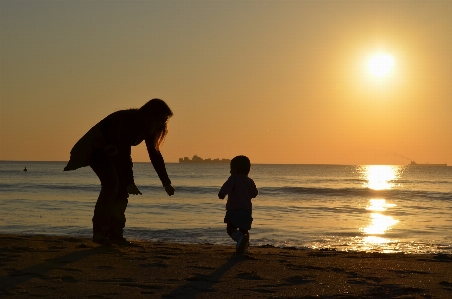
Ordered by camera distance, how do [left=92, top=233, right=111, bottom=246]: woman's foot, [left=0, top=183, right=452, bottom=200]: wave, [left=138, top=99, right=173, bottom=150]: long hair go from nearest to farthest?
[left=138, top=99, right=173, bottom=150]: long hair, [left=92, top=233, right=111, bottom=246]: woman's foot, [left=0, top=183, right=452, bottom=200]: wave

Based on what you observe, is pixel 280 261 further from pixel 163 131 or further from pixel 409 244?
pixel 409 244

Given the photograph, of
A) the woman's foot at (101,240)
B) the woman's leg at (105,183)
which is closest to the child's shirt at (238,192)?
the woman's leg at (105,183)

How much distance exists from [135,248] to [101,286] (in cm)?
242

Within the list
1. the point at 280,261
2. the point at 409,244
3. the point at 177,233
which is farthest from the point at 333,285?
the point at 177,233

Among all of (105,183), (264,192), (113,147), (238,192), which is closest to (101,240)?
(105,183)

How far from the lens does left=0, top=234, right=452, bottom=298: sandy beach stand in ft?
15.0

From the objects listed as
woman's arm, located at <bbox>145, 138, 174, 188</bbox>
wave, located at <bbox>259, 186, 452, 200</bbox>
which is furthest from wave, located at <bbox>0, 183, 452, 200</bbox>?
woman's arm, located at <bbox>145, 138, 174, 188</bbox>

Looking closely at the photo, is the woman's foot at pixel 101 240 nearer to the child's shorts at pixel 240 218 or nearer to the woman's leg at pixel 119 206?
the woman's leg at pixel 119 206

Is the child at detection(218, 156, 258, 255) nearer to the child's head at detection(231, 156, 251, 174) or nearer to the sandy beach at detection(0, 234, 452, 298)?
the child's head at detection(231, 156, 251, 174)

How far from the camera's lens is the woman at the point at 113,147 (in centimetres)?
656

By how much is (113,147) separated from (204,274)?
6.04ft

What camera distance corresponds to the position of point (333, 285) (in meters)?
4.98

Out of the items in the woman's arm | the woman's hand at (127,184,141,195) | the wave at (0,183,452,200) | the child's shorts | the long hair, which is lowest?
the wave at (0,183,452,200)

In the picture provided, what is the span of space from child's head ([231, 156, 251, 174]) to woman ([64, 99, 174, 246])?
2.66ft
